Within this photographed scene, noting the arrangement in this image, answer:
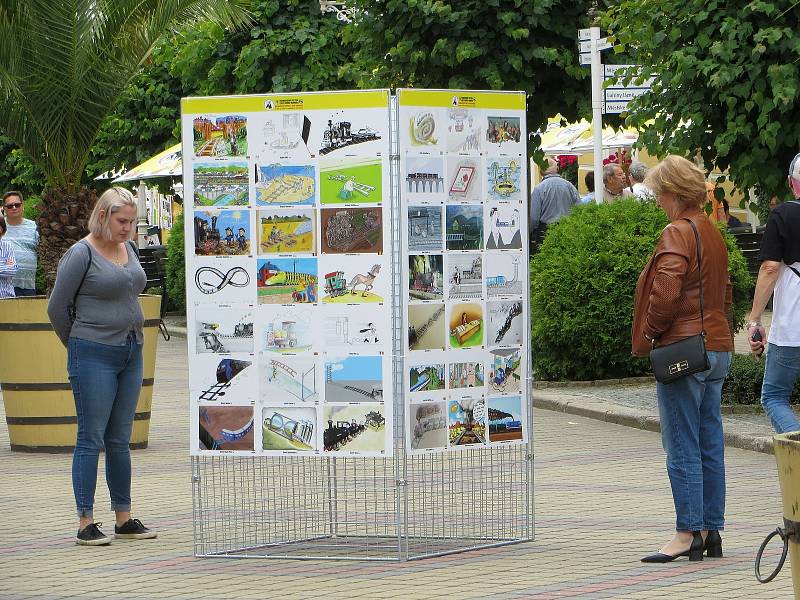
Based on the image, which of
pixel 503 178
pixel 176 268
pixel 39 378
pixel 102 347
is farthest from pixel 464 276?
pixel 176 268

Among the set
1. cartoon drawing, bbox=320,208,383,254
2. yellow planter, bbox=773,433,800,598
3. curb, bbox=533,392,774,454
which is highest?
cartoon drawing, bbox=320,208,383,254

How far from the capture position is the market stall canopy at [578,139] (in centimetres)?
2347

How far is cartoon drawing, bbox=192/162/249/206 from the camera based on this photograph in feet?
24.4

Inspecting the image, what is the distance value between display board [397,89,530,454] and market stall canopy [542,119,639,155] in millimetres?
15747

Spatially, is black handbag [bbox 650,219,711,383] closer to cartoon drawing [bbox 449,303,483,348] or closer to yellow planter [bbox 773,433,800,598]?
cartoon drawing [bbox 449,303,483,348]

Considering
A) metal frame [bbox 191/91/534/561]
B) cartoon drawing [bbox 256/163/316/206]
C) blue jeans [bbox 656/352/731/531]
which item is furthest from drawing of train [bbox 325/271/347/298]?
blue jeans [bbox 656/352/731/531]

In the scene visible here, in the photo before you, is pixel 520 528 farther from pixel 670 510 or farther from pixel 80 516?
pixel 80 516

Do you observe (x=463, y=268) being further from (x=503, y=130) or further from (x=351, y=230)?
(x=503, y=130)

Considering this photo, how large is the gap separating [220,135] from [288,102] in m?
0.37

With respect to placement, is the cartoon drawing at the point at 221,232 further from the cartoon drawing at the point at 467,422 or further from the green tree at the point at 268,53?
the green tree at the point at 268,53

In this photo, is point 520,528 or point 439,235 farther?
point 520,528

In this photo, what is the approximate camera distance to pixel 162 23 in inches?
599

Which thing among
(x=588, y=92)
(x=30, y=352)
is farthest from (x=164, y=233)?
(x=30, y=352)

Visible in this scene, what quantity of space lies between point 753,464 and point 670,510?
1.75 meters
